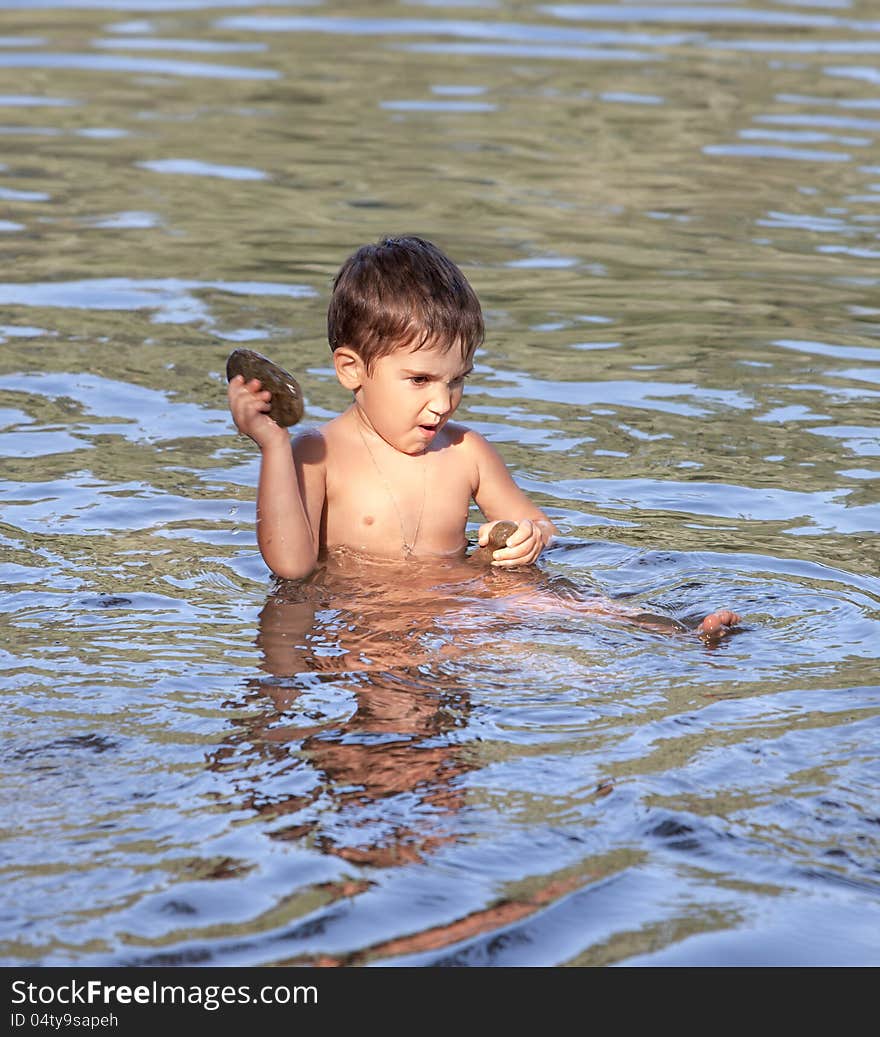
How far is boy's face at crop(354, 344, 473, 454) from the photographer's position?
5492 mm

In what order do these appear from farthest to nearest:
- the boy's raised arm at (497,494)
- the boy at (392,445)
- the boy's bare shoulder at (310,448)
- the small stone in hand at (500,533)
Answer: the boy's raised arm at (497,494), the boy's bare shoulder at (310,448), the small stone in hand at (500,533), the boy at (392,445)

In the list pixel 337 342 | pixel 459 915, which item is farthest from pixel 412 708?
pixel 337 342

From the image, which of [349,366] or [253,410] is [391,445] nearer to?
[349,366]

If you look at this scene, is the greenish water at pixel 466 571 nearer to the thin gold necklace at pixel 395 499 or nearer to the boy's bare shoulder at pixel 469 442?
the thin gold necklace at pixel 395 499

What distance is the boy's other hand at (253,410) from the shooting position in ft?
17.1

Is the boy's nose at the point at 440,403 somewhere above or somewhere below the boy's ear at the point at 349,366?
below

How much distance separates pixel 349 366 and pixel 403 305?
34 cm

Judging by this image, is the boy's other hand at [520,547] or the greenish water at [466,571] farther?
the boy's other hand at [520,547]

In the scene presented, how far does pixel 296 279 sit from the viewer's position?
9727mm

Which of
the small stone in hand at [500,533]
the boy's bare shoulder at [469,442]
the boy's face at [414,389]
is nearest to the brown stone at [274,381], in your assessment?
the boy's face at [414,389]

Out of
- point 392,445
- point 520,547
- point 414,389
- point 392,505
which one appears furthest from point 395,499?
point 520,547

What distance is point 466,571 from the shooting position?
18.7 feet
